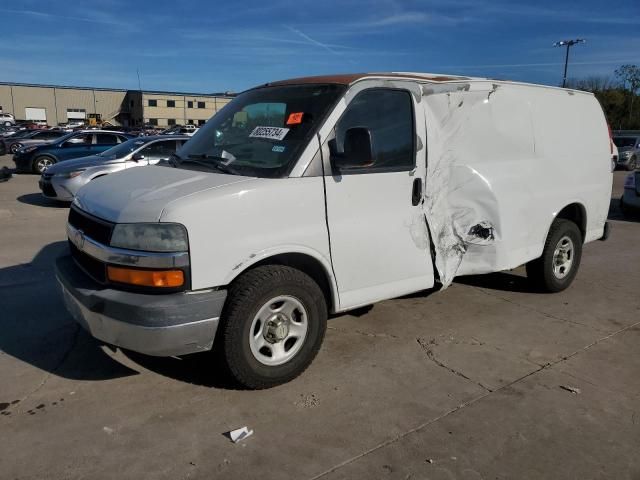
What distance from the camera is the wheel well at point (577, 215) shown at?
18.5 feet

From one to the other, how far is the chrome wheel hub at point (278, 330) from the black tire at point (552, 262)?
9.95 ft

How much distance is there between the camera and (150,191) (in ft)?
10.8

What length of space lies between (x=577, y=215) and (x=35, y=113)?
100855mm

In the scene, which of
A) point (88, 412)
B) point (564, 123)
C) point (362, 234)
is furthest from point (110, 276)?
point (564, 123)

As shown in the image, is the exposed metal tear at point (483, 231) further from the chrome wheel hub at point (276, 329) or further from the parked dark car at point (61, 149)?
the parked dark car at point (61, 149)

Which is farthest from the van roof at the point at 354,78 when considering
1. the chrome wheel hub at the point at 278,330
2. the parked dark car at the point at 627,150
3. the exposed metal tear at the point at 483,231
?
the parked dark car at the point at 627,150

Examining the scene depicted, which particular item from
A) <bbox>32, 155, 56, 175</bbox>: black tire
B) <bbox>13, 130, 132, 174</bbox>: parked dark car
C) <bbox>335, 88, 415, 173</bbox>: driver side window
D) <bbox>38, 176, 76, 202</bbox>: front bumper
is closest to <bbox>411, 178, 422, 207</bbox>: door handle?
<bbox>335, 88, 415, 173</bbox>: driver side window

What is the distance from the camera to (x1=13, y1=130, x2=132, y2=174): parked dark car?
17.1 meters

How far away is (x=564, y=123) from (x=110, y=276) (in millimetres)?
4574

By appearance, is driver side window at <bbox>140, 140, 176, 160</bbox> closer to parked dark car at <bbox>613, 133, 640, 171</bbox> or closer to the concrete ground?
the concrete ground

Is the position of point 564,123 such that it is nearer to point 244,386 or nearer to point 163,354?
point 244,386

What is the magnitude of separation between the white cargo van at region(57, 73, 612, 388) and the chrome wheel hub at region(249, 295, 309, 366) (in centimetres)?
1

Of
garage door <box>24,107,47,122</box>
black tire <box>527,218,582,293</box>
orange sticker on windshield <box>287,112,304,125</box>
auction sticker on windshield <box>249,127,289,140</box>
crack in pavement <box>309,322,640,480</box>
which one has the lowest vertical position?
crack in pavement <box>309,322,640,480</box>

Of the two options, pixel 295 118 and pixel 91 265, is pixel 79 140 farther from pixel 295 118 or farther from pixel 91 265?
pixel 295 118
